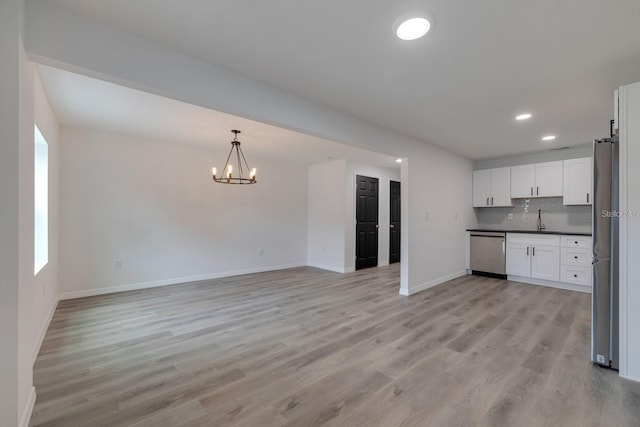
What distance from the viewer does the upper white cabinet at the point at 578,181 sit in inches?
178

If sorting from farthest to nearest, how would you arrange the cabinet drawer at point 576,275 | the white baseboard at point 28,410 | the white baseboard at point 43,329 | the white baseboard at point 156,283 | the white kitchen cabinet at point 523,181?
the white kitchen cabinet at point 523,181 < the cabinet drawer at point 576,275 < the white baseboard at point 156,283 < the white baseboard at point 43,329 < the white baseboard at point 28,410

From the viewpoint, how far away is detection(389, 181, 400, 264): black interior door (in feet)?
23.1

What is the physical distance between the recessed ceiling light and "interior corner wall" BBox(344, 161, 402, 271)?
420 cm

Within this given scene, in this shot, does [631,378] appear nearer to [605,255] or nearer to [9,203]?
[605,255]

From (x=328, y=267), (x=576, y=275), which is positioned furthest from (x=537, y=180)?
(x=328, y=267)

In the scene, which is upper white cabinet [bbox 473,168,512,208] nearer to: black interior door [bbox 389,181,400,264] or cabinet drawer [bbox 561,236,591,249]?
cabinet drawer [bbox 561,236,591,249]

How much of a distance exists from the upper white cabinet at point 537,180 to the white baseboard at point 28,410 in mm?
6814

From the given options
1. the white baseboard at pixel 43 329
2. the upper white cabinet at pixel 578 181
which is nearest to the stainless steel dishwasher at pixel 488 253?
the upper white cabinet at pixel 578 181

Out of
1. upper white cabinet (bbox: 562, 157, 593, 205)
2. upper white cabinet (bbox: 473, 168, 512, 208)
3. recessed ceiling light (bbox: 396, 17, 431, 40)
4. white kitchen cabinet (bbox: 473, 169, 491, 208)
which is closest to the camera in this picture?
recessed ceiling light (bbox: 396, 17, 431, 40)

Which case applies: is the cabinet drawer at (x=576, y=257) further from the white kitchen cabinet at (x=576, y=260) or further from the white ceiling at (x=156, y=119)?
the white ceiling at (x=156, y=119)

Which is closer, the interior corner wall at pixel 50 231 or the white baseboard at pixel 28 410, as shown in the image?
the white baseboard at pixel 28 410

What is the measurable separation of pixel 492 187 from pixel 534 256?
60.2 inches

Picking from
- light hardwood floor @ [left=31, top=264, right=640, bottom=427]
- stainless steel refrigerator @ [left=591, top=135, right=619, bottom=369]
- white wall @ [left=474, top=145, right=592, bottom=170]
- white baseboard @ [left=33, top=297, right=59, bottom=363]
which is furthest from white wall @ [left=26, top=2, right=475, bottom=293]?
white baseboard @ [left=33, top=297, right=59, bottom=363]

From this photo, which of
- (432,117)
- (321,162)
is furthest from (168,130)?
(432,117)
